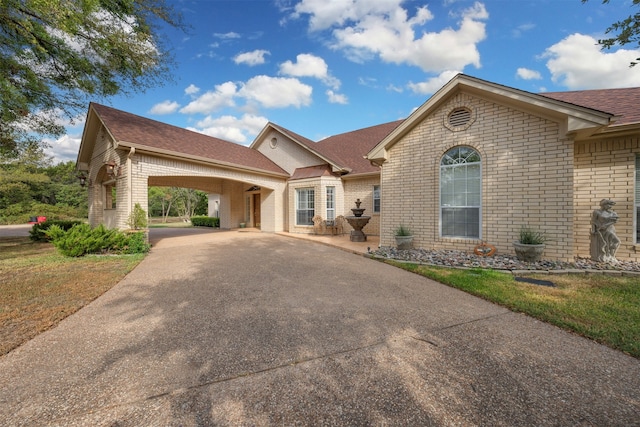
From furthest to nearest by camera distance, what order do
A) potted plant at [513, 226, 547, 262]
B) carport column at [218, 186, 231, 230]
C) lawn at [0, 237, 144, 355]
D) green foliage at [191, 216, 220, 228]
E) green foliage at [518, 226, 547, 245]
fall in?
1. green foliage at [191, 216, 220, 228]
2. carport column at [218, 186, 231, 230]
3. green foliage at [518, 226, 547, 245]
4. potted plant at [513, 226, 547, 262]
5. lawn at [0, 237, 144, 355]

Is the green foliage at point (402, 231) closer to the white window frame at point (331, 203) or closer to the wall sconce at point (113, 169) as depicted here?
the white window frame at point (331, 203)

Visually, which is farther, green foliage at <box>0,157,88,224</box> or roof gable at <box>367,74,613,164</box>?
green foliage at <box>0,157,88,224</box>

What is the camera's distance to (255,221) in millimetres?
17703

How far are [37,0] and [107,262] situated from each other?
6.27 metres

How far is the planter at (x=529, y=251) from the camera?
18.9ft

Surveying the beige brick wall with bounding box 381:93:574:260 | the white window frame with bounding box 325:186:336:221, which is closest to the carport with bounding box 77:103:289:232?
the white window frame with bounding box 325:186:336:221

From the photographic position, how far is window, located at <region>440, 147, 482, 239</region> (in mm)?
7105

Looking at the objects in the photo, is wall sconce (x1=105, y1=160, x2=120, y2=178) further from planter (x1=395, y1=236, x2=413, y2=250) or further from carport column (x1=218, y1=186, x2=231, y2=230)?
planter (x1=395, y1=236, x2=413, y2=250)

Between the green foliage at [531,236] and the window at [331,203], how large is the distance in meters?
8.02

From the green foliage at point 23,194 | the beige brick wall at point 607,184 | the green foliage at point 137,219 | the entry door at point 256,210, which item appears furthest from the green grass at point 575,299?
the green foliage at point 23,194

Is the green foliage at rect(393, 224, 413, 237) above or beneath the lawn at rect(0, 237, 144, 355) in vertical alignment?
above

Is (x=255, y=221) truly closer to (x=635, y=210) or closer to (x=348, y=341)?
(x=348, y=341)

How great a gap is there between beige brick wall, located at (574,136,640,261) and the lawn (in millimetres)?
10833

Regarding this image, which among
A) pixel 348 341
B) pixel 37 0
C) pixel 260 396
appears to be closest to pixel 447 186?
pixel 348 341
